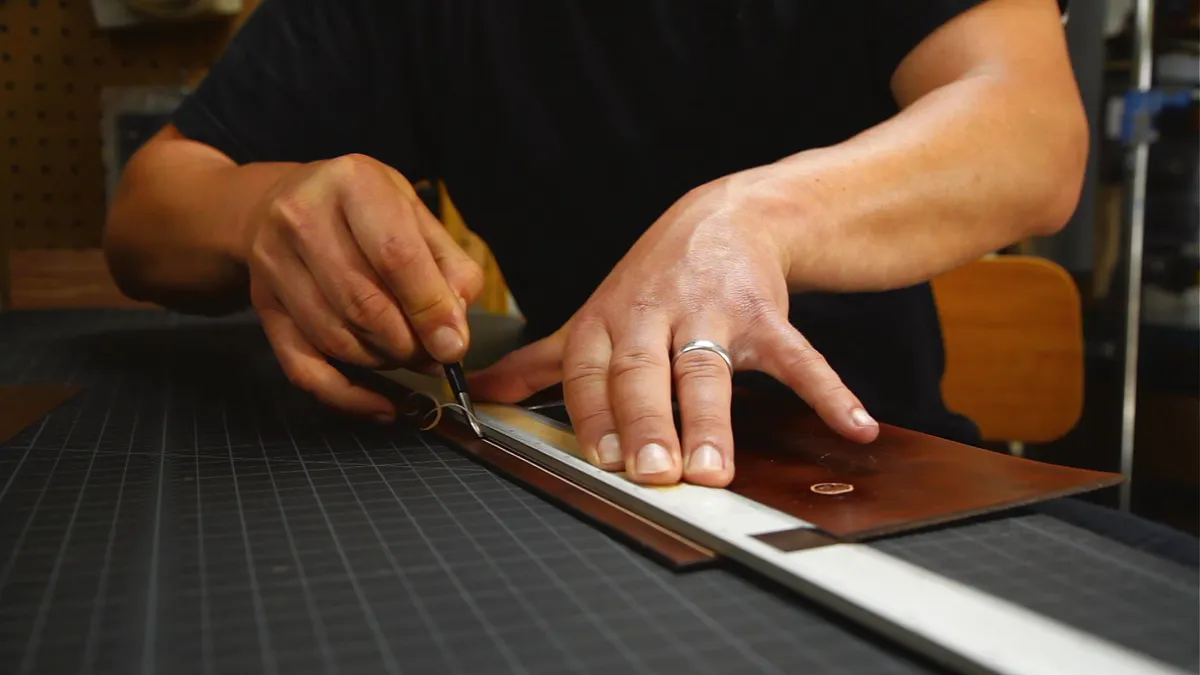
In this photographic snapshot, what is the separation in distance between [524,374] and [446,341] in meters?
0.06

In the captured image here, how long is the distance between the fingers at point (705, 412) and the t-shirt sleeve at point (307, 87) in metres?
0.69

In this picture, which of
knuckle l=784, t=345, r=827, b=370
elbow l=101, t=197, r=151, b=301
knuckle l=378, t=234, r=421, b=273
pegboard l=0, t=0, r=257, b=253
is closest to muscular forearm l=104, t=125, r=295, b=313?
elbow l=101, t=197, r=151, b=301

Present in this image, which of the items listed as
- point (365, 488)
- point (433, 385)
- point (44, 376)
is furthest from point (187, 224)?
point (365, 488)

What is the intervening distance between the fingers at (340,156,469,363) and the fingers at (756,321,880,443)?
21 cm

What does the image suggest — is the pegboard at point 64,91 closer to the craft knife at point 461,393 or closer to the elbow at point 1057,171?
the craft knife at point 461,393

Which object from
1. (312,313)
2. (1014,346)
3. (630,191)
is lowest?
(1014,346)

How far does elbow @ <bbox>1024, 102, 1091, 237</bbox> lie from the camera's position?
67cm

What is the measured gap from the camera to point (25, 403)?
2.23 feet

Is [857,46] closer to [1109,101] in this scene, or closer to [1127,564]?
[1127,564]

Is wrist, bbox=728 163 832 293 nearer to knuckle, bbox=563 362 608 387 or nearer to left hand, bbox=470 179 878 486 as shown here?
left hand, bbox=470 179 878 486

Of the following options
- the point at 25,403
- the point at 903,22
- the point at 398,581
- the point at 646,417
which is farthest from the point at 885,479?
the point at 25,403

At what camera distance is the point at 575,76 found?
3.09 feet

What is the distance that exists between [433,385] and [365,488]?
0.80 ft

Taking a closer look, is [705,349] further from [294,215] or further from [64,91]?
[64,91]
